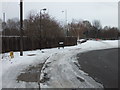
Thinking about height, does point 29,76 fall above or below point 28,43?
below

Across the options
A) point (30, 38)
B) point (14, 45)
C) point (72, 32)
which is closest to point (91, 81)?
point (14, 45)

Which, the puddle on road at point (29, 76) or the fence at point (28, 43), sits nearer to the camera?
the puddle on road at point (29, 76)

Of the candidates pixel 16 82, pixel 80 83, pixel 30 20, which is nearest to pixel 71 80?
pixel 80 83

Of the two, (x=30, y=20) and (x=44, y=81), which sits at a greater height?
(x=30, y=20)

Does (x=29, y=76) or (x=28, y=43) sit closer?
(x=29, y=76)

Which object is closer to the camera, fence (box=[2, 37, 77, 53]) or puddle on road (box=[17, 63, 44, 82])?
puddle on road (box=[17, 63, 44, 82])

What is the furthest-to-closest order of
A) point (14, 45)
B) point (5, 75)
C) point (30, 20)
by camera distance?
point (30, 20), point (14, 45), point (5, 75)

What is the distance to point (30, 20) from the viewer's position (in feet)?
169

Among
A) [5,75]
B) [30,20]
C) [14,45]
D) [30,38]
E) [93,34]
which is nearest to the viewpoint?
[5,75]

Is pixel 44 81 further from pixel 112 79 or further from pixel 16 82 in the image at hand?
pixel 112 79

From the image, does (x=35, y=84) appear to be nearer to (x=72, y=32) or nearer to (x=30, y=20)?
(x=30, y=20)

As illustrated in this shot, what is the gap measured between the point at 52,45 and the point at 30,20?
7202 mm

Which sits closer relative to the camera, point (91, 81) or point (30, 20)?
point (91, 81)

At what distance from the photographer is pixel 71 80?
1123 cm
